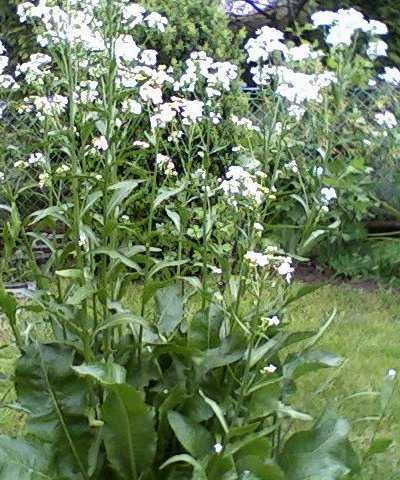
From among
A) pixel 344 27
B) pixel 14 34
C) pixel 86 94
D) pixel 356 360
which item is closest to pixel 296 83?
pixel 344 27

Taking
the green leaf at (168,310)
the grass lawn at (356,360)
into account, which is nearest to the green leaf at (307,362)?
the grass lawn at (356,360)

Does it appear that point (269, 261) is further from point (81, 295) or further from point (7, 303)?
point (7, 303)

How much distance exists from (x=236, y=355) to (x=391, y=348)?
254cm

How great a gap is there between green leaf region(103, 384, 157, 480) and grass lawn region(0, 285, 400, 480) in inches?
22.1

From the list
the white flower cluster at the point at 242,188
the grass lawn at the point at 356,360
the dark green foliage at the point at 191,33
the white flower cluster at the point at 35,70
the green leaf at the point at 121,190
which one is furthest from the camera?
the dark green foliage at the point at 191,33

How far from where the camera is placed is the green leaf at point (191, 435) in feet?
8.60

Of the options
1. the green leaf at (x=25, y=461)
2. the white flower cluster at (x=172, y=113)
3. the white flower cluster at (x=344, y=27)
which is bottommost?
the green leaf at (x=25, y=461)

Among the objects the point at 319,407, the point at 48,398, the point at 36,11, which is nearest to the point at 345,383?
the point at 319,407

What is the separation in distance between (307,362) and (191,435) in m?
0.39

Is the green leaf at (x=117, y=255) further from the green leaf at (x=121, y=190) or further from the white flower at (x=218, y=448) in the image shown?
the white flower at (x=218, y=448)

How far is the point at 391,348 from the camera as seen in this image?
499 cm

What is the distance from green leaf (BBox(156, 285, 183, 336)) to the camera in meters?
2.88

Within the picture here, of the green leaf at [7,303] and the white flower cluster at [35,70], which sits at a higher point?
the white flower cluster at [35,70]

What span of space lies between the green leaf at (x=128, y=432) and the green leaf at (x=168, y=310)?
328 millimetres
